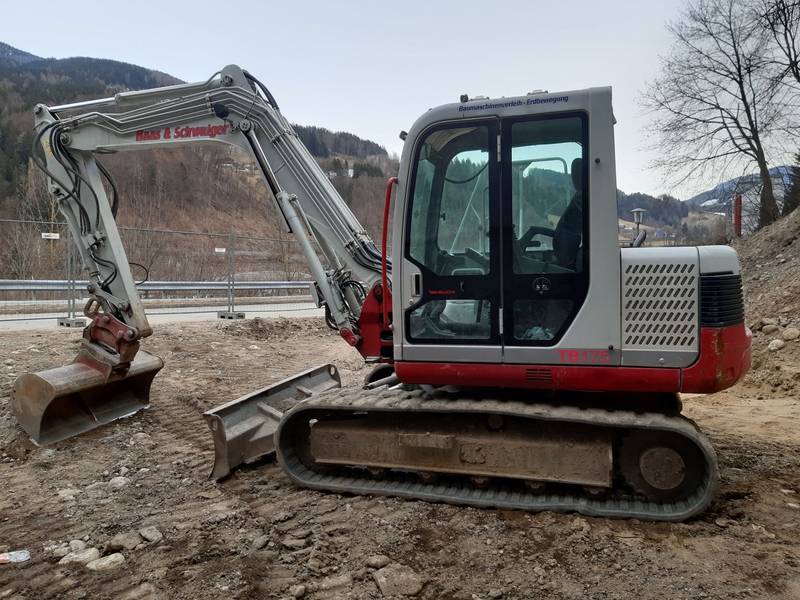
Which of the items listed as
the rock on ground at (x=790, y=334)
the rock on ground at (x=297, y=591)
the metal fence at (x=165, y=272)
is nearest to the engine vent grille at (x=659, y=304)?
the rock on ground at (x=297, y=591)

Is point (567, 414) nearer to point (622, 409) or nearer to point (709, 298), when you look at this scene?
point (622, 409)

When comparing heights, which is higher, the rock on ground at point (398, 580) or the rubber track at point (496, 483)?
the rubber track at point (496, 483)

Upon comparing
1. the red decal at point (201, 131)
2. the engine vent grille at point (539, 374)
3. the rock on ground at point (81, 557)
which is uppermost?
the red decal at point (201, 131)

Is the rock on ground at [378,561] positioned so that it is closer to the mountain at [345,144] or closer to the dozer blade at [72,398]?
the dozer blade at [72,398]

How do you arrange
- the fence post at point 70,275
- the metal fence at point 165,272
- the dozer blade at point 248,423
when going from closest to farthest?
the dozer blade at point 248,423 < the fence post at point 70,275 < the metal fence at point 165,272

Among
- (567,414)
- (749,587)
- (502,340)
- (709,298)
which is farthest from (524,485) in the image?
(709,298)

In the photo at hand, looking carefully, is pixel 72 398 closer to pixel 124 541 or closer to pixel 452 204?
pixel 124 541

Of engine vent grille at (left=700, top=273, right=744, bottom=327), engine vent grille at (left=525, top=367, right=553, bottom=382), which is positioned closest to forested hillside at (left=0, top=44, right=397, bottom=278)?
→ engine vent grille at (left=525, top=367, right=553, bottom=382)

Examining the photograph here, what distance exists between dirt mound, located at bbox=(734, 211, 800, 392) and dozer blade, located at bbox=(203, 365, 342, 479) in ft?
21.9

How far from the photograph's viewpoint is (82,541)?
12.1ft

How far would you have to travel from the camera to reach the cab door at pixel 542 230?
3816 millimetres

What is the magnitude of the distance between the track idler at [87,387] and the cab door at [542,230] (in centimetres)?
375

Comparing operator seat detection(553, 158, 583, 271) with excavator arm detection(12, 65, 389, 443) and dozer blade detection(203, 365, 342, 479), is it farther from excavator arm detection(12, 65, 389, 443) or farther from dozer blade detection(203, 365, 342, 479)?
dozer blade detection(203, 365, 342, 479)

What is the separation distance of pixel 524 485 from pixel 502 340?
101 cm
